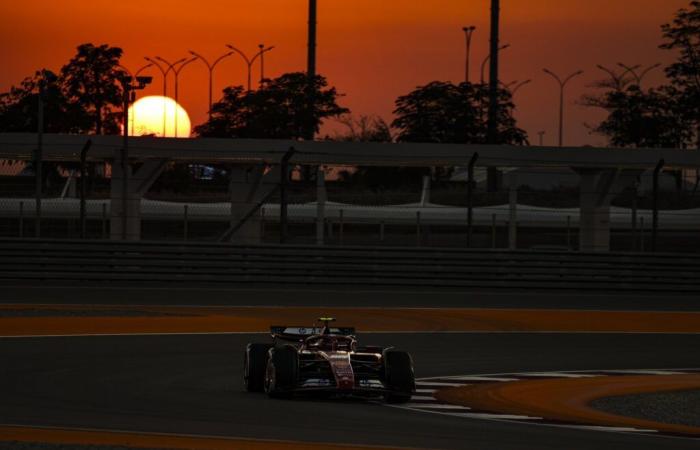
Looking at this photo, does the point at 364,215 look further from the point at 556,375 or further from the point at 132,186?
the point at 556,375

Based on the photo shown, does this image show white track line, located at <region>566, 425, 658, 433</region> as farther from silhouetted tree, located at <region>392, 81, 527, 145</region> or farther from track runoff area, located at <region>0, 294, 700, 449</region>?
silhouetted tree, located at <region>392, 81, 527, 145</region>

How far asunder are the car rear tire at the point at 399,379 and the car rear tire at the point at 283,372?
82cm

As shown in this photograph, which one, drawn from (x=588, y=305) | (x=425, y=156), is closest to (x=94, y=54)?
(x=425, y=156)

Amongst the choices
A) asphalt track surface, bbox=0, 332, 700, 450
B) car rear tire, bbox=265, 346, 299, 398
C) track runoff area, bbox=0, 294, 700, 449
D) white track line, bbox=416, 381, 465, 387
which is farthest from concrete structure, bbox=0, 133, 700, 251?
car rear tire, bbox=265, 346, 299, 398

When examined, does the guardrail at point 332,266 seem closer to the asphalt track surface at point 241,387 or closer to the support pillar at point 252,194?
the support pillar at point 252,194

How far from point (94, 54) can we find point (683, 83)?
110 feet

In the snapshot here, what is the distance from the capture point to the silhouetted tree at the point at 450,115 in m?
79.2

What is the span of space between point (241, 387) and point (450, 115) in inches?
2582

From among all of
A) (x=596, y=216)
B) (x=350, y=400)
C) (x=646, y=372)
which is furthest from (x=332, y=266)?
(x=350, y=400)

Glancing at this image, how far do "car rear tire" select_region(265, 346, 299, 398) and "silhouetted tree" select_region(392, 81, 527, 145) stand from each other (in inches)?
2603

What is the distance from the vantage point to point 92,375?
585 inches

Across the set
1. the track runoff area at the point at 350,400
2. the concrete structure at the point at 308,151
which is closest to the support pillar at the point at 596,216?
the concrete structure at the point at 308,151

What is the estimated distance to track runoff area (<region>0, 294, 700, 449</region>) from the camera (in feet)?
35.1

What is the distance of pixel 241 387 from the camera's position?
14289 millimetres
